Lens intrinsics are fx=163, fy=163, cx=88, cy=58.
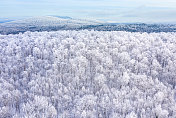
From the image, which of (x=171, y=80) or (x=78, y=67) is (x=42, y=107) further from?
(x=171, y=80)

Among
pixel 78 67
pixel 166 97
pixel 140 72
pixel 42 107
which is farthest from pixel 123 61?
pixel 42 107

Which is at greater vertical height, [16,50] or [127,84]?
[16,50]

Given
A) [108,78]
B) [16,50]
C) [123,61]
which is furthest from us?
[16,50]

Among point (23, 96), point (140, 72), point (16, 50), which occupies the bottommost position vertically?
point (23, 96)

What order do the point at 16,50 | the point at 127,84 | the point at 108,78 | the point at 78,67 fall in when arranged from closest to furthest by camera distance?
the point at 127,84, the point at 108,78, the point at 78,67, the point at 16,50

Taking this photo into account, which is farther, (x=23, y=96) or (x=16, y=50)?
(x=16, y=50)

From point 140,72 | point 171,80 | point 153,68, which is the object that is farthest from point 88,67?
point 171,80
